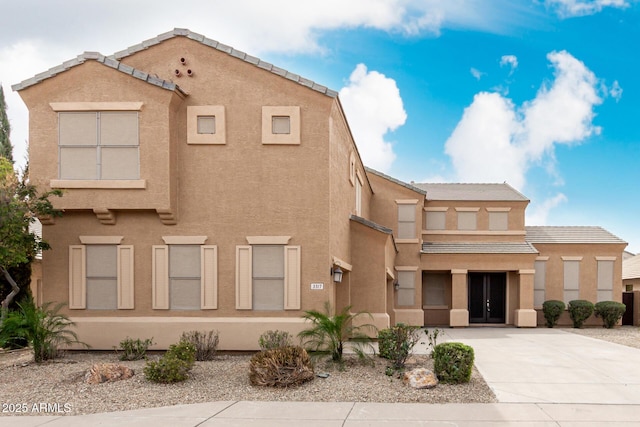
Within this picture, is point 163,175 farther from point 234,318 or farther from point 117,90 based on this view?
point 234,318

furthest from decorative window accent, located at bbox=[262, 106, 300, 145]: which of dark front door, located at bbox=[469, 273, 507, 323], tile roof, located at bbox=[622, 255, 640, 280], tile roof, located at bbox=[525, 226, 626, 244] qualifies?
tile roof, located at bbox=[622, 255, 640, 280]

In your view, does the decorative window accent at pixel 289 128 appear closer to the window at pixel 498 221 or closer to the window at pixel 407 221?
the window at pixel 407 221

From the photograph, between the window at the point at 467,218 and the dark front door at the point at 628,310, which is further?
the dark front door at the point at 628,310

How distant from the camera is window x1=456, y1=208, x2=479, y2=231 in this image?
2547 centimetres

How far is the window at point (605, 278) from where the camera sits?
25156 millimetres

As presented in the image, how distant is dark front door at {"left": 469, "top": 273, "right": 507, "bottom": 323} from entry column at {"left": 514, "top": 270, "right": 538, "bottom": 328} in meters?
1.24

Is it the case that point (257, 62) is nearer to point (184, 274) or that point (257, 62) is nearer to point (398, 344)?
point (184, 274)

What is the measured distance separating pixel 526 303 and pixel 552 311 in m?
1.35

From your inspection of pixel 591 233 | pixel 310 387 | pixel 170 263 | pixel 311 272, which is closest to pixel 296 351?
pixel 310 387

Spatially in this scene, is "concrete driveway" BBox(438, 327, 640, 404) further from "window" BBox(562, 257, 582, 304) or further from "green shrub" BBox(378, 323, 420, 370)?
"window" BBox(562, 257, 582, 304)

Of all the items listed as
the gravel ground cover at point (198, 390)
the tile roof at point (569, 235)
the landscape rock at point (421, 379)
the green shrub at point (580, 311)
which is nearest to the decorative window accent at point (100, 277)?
the gravel ground cover at point (198, 390)

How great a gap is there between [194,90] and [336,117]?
3.83 meters

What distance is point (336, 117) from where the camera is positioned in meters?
15.4

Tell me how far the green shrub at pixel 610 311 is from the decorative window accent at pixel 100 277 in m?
19.9
